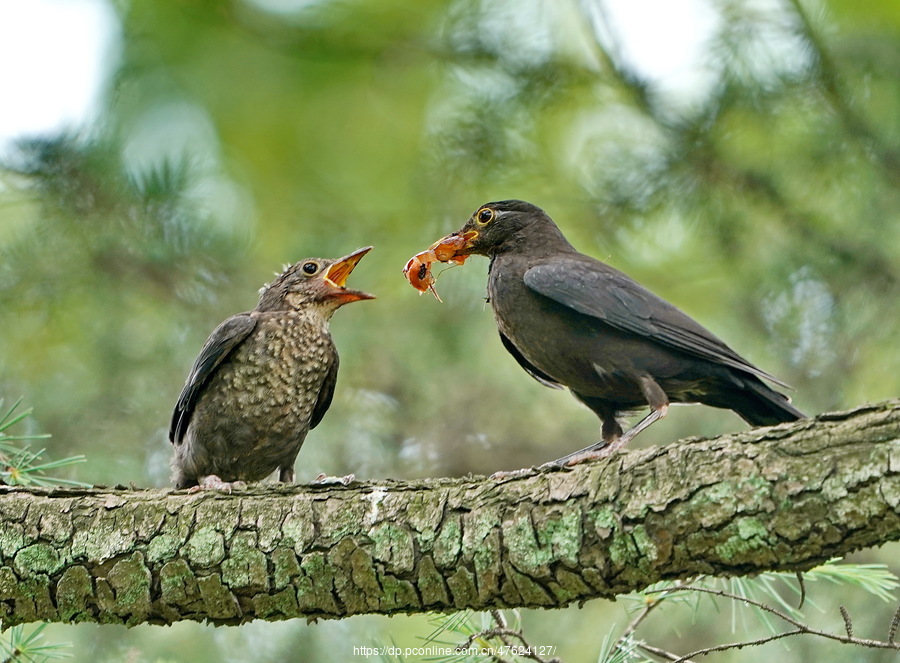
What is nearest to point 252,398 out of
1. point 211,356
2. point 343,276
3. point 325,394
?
point 211,356

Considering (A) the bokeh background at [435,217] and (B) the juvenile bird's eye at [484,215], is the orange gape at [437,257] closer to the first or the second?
(B) the juvenile bird's eye at [484,215]

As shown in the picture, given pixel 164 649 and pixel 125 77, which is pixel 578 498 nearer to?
pixel 164 649

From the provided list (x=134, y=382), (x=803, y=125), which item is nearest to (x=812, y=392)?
(x=803, y=125)

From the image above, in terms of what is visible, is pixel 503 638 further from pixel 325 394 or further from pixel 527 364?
pixel 325 394

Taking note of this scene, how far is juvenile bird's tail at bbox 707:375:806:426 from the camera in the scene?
4141mm

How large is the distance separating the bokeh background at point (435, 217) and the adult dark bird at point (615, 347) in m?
2.24

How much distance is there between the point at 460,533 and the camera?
3.22 meters

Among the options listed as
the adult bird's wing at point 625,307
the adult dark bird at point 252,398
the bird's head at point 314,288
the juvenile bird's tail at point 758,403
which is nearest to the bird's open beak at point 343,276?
the bird's head at point 314,288

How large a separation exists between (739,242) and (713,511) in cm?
421

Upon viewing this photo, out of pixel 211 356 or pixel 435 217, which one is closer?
pixel 211 356

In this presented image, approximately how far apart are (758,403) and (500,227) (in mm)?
1454

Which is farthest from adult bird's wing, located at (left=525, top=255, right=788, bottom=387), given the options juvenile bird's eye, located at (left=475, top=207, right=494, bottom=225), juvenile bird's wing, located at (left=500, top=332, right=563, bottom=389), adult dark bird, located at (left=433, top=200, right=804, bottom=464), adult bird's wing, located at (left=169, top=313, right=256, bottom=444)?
adult bird's wing, located at (left=169, top=313, right=256, bottom=444)

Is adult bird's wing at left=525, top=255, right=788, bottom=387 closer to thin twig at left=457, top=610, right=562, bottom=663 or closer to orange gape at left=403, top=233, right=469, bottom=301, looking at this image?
orange gape at left=403, top=233, right=469, bottom=301

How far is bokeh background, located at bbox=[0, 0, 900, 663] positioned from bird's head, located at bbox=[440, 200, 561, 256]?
73.0 inches
